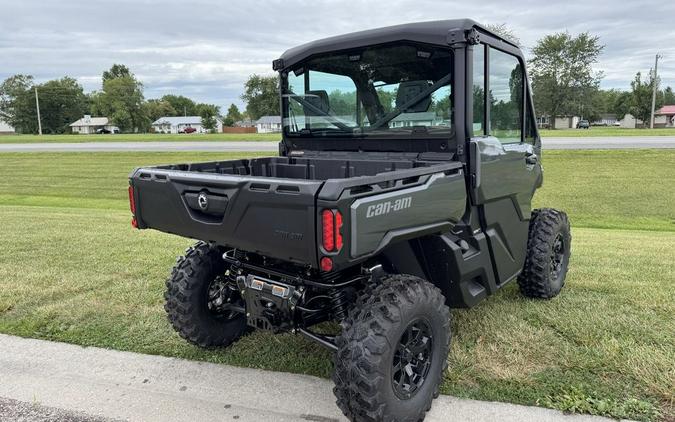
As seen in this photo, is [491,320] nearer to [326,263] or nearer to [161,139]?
[326,263]

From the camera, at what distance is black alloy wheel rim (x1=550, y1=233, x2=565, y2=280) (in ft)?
15.5

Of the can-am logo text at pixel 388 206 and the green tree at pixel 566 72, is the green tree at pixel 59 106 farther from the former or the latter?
the can-am logo text at pixel 388 206

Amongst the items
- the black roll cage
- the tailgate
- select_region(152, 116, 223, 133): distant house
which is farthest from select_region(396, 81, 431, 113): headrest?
select_region(152, 116, 223, 133): distant house

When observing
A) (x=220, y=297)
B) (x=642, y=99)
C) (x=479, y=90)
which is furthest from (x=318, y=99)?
(x=642, y=99)

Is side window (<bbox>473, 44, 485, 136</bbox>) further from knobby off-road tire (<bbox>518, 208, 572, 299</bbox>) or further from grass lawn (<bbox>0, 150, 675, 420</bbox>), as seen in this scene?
grass lawn (<bbox>0, 150, 675, 420</bbox>)

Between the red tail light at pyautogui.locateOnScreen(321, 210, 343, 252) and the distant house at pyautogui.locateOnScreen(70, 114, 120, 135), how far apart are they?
326ft

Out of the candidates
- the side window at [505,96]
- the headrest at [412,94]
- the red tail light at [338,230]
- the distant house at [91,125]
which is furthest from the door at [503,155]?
the distant house at [91,125]

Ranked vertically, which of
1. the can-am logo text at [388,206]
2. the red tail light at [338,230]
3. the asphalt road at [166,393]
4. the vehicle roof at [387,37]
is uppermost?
the vehicle roof at [387,37]

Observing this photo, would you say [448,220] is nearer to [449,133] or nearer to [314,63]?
[449,133]

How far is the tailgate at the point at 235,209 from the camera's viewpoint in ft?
8.03

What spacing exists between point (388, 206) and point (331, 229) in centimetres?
38

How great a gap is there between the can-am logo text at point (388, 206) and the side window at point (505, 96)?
4.39 feet

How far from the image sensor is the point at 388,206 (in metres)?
2.60

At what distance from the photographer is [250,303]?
319 cm
